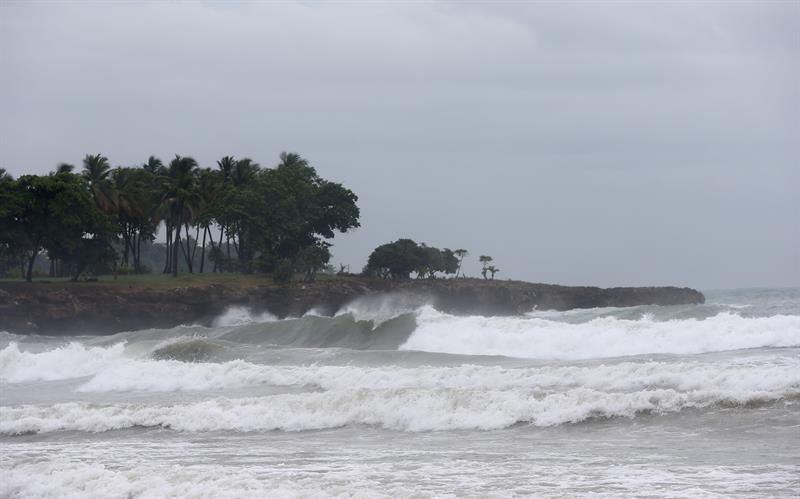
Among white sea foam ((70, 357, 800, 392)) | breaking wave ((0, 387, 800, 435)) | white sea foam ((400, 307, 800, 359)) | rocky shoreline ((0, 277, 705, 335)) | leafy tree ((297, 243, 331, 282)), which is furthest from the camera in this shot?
leafy tree ((297, 243, 331, 282))

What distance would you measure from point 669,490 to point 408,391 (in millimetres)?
6939

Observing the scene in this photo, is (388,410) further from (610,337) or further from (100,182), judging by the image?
(100,182)

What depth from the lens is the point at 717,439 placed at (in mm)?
13023

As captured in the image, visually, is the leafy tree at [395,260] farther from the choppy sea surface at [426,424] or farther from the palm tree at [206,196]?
the choppy sea surface at [426,424]

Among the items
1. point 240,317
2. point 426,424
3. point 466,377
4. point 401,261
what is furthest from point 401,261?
point 426,424

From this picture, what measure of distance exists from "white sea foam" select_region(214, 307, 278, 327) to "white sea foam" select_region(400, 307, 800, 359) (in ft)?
73.5

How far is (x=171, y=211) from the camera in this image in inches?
2361

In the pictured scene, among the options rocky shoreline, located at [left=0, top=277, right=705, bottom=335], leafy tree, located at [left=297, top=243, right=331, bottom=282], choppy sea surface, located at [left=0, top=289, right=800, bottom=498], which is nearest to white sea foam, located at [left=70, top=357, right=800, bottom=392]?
choppy sea surface, located at [left=0, top=289, right=800, bottom=498]

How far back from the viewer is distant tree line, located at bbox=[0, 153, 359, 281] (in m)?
50.8

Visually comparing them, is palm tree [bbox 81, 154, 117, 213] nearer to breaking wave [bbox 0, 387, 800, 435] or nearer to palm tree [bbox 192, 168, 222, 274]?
palm tree [bbox 192, 168, 222, 274]

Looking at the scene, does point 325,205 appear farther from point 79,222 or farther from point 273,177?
point 79,222

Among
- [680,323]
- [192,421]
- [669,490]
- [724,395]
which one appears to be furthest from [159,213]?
[669,490]

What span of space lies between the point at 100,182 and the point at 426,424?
47.9 m

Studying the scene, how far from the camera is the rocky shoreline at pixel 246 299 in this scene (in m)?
47.5
